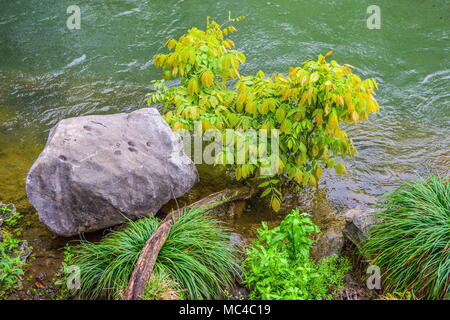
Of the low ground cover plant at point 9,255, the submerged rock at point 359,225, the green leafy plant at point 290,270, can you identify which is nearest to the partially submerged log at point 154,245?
the green leafy plant at point 290,270

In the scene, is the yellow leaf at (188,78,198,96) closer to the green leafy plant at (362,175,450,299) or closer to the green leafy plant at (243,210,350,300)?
the green leafy plant at (243,210,350,300)

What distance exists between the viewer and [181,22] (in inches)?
434

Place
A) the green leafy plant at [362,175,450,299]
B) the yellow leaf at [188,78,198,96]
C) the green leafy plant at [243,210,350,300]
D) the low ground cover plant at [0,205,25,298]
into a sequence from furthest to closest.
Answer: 1. the yellow leaf at [188,78,198,96]
2. the low ground cover plant at [0,205,25,298]
3. the green leafy plant at [243,210,350,300]
4. the green leafy plant at [362,175,450,299]

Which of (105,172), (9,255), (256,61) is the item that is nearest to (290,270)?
(105,172)

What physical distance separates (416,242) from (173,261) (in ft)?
7.87

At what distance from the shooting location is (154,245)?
4.44 metres

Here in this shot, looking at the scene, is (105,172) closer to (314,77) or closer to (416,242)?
(314,77)

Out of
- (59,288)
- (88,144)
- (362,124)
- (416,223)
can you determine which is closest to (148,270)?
(59,288)

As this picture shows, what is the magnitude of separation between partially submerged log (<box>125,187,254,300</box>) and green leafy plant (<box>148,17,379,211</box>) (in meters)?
0.51

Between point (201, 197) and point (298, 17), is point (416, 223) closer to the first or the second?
point (201, 197)

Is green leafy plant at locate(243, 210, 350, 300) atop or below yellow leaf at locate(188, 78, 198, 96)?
below

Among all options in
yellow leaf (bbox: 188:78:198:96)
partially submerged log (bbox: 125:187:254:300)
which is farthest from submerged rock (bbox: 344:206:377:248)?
yellow leaf (bbox: 188:78:198:96)

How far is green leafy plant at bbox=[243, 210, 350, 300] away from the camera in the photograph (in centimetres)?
418

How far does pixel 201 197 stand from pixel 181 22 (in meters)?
6.42
